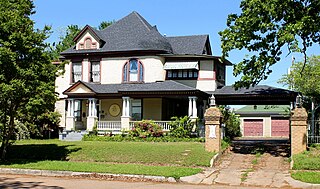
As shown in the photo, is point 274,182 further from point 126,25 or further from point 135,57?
point 126,25

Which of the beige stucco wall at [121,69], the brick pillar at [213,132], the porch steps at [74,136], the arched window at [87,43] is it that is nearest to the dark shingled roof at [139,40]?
the arched window at [87,43]

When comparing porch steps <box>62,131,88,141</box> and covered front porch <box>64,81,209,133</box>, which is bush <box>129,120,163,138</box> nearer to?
covered front porch <box>64,81,209,133</box>

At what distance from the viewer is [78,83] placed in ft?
101

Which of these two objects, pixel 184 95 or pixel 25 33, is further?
pixel 184 95

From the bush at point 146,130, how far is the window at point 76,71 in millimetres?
Result: 8029

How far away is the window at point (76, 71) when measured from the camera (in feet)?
110

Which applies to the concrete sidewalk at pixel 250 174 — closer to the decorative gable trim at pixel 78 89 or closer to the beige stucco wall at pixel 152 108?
the beige stucco wall at pixel 152 108

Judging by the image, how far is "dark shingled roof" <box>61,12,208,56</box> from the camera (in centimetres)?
3198

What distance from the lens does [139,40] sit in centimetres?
3250

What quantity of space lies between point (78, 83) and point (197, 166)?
50.1 feet

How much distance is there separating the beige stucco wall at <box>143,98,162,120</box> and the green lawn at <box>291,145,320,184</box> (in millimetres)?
13694

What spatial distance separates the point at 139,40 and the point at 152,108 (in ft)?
18.1

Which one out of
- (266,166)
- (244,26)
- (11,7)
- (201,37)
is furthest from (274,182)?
(201,37)

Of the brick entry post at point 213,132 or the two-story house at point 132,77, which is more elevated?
the two-story house at point 132,77
